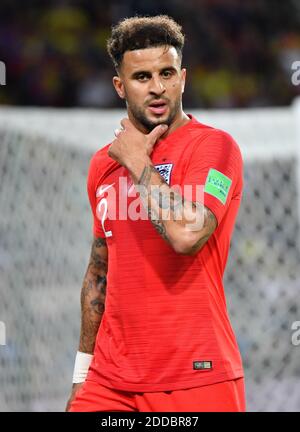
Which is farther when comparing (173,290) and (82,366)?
(82,366)

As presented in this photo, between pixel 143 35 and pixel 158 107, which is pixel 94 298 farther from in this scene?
pixel 143 35

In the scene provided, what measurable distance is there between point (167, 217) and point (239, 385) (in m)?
0.68

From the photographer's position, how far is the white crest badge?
332 cm

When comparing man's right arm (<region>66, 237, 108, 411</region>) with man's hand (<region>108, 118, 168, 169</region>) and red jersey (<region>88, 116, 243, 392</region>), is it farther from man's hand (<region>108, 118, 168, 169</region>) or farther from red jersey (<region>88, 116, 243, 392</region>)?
man's hand (<region>108, 118, 168, 169</region>)

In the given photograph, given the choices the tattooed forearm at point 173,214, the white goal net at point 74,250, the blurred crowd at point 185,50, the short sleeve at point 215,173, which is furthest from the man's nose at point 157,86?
the blurred crowd at point 185,50

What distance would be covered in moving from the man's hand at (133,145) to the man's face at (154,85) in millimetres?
70

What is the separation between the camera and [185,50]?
11.6 m

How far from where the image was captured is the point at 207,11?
12219mm

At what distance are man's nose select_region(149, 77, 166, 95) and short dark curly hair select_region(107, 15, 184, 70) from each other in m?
0.15

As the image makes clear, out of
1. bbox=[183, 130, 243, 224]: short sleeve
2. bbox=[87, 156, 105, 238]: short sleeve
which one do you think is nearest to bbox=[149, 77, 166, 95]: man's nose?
bbox=[183, 130, 243, 224]: short sleeve

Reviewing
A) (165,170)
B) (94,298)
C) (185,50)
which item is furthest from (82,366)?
(185,50)

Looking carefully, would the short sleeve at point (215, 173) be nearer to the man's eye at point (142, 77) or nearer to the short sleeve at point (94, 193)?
the man's eye at point (142, 77)

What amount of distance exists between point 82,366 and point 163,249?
2.42 ft

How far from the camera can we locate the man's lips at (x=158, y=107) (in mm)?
3389
